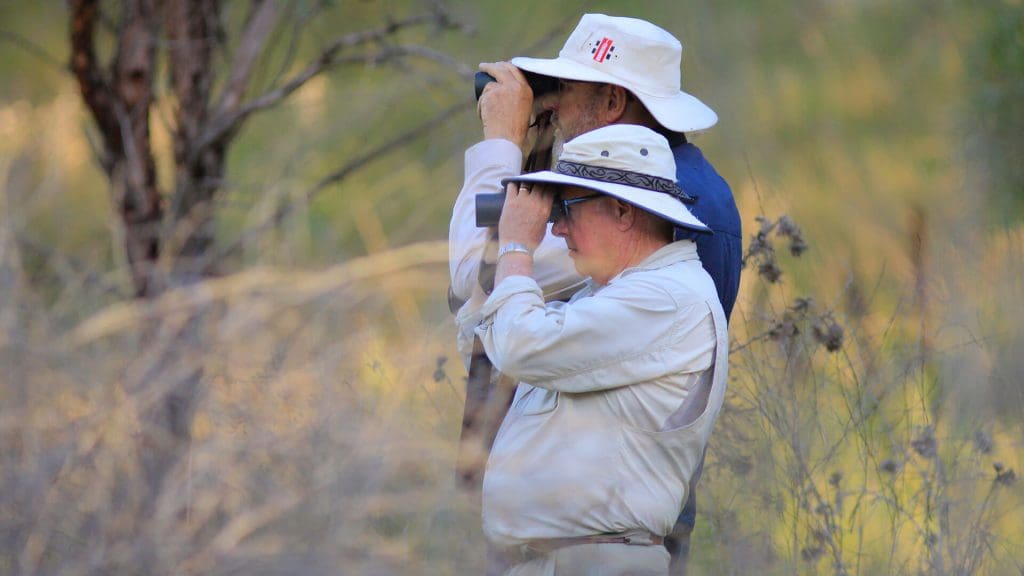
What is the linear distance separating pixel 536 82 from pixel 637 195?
619 mm

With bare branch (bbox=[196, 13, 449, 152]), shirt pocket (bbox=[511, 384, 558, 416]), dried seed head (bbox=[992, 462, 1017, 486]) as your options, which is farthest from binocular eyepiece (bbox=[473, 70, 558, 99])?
bare branch (bbox=[196, 13, 449, 152])

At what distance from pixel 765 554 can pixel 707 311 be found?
1.24m

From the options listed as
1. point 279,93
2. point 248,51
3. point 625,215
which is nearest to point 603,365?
point 625,215

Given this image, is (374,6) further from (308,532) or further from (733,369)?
(308,532)

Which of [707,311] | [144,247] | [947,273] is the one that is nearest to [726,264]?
[707,311]

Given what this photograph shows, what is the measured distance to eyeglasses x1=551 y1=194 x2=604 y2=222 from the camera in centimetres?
257

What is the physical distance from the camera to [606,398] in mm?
2443

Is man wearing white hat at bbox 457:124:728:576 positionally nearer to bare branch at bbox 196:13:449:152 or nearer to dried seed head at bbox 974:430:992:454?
dried seed head at bbox 974:430:992:454

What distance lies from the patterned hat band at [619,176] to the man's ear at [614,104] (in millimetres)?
429

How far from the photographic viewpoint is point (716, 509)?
366 centimetres

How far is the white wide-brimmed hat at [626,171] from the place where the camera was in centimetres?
250

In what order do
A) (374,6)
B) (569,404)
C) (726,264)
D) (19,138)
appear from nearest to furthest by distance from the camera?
(569,404) < (726,264) < (19,138) < (374,6)

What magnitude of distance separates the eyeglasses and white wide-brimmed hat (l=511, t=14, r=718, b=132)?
0.40m

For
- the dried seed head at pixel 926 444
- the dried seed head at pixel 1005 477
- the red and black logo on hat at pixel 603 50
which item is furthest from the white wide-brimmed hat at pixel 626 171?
the dried seed head at pixel 1005 477
